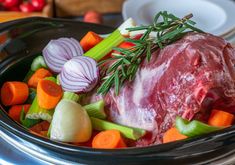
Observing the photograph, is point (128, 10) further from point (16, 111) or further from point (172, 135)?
point (172, 135)

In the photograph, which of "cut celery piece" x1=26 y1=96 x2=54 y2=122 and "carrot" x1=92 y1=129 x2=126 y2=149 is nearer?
"carrot" x1=92 y1=129 x2=126 y2=149

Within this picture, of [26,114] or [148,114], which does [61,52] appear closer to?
[26,114]

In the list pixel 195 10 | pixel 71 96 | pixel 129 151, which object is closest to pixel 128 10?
pixel 195 10

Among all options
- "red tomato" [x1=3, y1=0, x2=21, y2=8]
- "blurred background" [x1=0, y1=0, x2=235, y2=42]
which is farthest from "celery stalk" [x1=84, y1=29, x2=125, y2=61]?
"red tomato" [x1=3, y1=0, x2=21, y2=8]

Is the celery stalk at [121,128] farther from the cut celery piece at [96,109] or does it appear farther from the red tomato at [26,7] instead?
the red tomato at [26,7]

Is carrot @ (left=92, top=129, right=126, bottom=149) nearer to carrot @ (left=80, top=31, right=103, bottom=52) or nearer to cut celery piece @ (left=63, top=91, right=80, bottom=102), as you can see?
cut celery piece @ (left=63, top=91, right=80, bottom=102)

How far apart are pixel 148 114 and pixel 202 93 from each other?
0.39 feet

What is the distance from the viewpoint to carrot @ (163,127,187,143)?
899 mm

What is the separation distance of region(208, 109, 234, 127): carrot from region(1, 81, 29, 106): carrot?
437 mm

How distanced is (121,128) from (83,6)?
1.43 meters

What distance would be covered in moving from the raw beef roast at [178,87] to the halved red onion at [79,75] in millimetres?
65

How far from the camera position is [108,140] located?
93 cm

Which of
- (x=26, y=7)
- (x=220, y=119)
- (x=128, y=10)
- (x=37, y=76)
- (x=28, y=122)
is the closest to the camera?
(x=220, y=119)

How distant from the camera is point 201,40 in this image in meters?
0.99
